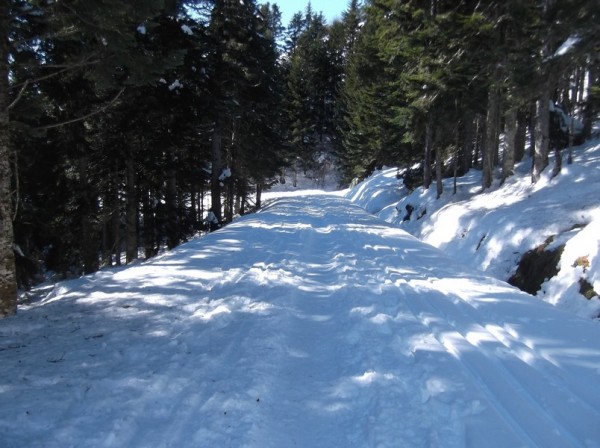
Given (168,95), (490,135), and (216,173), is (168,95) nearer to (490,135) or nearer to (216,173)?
(216,173)

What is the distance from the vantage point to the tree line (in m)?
6.50

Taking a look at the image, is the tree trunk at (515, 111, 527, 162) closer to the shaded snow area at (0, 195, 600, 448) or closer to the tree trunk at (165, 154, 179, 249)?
the shaded snow area at (0, 195, 600, 448)

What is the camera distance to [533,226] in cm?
881

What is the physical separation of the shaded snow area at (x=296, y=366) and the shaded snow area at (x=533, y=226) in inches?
31.8

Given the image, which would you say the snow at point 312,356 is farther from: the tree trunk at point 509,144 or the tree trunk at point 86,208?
the tree trunk at point 86,208

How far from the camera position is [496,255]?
9.21 meters

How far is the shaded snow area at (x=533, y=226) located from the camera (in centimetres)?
674

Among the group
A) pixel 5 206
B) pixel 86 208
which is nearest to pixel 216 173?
pixel 86 208

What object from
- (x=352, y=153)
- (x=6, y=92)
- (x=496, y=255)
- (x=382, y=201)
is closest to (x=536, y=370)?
(x=496, y=255)

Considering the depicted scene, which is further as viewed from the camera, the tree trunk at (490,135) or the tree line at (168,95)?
the tree trunk at (490,135)

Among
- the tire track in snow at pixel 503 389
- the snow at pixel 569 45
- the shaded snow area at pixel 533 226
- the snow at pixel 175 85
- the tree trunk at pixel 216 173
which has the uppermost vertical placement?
the snow at pixel 175 85

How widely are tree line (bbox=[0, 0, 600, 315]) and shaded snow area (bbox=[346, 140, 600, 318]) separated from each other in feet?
3.52

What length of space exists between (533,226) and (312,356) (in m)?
6.83

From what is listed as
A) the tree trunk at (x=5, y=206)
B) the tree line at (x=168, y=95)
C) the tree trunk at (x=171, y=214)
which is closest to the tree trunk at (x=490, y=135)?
the tree line at (x=168, y=95)
